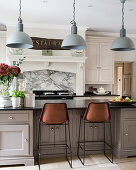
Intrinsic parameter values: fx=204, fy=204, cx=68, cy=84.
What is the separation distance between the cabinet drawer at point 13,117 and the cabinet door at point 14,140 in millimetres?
90

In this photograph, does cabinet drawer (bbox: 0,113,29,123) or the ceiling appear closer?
cabinet drawer (bbox: 0,113,29,123)

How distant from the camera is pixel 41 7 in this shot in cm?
454

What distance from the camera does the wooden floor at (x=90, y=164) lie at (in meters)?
3.07

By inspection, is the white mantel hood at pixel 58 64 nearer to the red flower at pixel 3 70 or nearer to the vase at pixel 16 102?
the red flower at pixel 3 70

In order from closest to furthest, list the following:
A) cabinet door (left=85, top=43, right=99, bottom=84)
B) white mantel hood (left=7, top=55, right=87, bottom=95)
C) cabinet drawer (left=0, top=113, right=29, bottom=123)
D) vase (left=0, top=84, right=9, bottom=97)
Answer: cabinet drawer (left=0, top=113, right=29, bottom=123), vase (left=0, top=84, right=9, bottom=97), white mantel hood (left=7, top=55, right=87, bottom=95), cabinet door (left=85, top=43, right=99, bottom=84)

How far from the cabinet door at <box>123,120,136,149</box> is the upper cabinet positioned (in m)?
3.01

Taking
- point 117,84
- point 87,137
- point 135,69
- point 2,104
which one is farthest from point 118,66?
point 2,104

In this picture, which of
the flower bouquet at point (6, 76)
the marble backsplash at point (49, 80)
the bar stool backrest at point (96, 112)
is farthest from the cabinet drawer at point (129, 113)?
the marble backsplash at point (49, 80)

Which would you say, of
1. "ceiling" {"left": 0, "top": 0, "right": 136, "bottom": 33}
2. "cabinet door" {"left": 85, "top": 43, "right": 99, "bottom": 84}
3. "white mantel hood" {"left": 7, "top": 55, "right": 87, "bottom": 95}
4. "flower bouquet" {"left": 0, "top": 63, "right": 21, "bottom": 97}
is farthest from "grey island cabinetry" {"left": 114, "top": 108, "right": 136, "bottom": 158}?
"cabinet door" {"left": 85, "top": 43, "right": 99, "bottom": 84}

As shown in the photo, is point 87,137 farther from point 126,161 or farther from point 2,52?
point 2,52

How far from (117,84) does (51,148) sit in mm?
5990

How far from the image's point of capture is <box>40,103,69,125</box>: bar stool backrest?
2934 mm

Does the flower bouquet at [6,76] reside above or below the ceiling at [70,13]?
below

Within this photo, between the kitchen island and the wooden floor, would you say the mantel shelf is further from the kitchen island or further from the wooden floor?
the wooden floor
